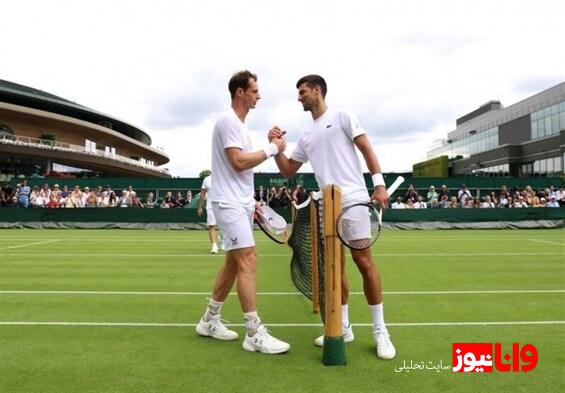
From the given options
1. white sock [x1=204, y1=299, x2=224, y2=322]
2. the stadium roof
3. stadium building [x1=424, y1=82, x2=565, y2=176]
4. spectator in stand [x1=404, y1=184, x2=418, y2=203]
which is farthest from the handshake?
the stadium roof

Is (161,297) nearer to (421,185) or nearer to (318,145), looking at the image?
(318,145)

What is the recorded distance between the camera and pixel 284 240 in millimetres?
4863

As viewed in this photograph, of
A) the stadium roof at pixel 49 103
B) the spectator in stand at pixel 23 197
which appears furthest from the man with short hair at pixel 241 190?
the stadium roof at pixel 49 103

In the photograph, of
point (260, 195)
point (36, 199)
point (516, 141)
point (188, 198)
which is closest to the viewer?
point (36, 199)

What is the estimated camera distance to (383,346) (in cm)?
395

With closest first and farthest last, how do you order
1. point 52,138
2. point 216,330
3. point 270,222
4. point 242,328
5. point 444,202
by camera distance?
point 216,330
point 270,222
point 242,328
point 444,202
point 52,138

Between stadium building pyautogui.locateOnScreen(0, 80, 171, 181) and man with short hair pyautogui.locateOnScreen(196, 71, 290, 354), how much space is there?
188 feet

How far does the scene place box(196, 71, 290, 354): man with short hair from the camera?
402cm

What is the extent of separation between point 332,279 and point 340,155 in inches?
41.9

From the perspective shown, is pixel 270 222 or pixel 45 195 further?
pixel 45 195

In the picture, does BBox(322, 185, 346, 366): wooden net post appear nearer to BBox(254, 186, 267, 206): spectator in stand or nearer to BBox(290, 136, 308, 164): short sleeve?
BBox(290, 136, 308, 164): short sleeve

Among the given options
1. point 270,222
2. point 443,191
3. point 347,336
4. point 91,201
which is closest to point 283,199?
point 443,191

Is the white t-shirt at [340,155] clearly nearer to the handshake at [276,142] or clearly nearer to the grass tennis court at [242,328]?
the handshake at [276,142]

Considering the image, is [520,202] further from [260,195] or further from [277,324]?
[277,324]
